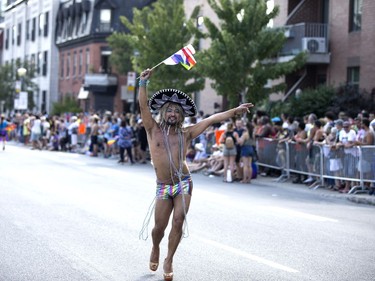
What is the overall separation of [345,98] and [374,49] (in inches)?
101

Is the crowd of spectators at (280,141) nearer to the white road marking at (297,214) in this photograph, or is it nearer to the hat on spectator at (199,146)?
the hat on spectator at (199,146)

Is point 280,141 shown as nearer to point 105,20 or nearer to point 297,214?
point 297,214

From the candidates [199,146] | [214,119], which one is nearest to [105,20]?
[199,146]

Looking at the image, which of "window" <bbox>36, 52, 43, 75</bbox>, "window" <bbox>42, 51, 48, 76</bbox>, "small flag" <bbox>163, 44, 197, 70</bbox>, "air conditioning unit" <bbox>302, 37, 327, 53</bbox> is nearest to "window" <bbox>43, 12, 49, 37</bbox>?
"window" <bbox>42, 51, 48, 76</bbox>

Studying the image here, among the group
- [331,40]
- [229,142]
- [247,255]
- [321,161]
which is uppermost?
[331,40]

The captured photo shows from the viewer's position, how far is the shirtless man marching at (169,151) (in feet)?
28.6

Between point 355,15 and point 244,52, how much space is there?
495 centimetres

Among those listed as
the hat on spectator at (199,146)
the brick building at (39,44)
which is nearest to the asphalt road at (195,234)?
the hat on spectator at (199,146)

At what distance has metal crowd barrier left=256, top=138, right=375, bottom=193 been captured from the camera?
1957 cm

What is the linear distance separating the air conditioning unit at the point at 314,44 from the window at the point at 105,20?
103ft

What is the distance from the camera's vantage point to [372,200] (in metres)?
18.3

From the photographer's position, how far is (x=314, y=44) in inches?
1299

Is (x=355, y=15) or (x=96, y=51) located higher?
(x=96, y=51)

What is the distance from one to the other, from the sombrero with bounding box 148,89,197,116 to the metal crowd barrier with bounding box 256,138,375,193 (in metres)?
11.3
